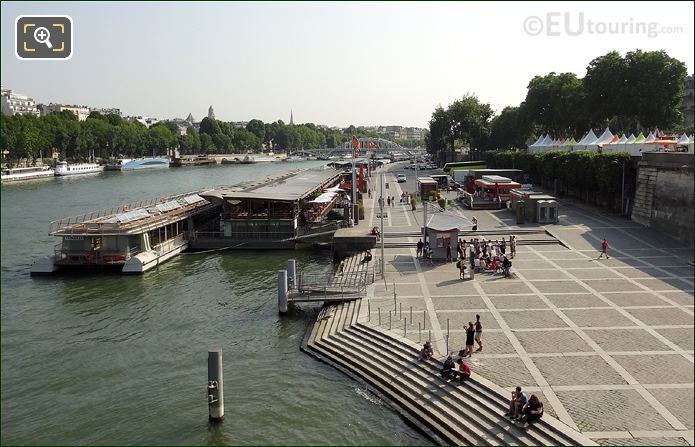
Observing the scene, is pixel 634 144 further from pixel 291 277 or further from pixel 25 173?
pixel 25 173

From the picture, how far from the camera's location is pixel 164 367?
25.0m

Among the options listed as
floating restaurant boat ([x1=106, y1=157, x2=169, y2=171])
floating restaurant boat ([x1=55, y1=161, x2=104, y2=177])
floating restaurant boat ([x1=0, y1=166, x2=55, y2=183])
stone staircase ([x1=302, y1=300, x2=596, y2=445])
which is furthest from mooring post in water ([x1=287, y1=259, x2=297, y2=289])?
floating restaurant boat ([x1=106, y1=157, x2=169, y2=171])

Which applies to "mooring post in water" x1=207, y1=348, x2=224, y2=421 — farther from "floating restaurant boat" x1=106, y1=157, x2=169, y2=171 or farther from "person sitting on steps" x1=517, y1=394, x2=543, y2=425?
"floating restaurant boat" x1=106, y1=157, x2=169, y2=171

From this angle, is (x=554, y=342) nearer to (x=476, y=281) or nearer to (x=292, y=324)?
(x=476, y=281)

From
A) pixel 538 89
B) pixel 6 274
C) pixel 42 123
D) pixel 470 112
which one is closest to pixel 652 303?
pixel 6 274

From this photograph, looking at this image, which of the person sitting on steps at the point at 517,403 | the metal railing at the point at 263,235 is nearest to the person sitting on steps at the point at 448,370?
the person sitting on steps at the point at 517,403

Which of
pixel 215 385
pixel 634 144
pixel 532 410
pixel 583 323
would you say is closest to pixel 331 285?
pixel 215 385

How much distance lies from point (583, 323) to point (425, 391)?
9442 mm

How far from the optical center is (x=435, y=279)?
34.2 m

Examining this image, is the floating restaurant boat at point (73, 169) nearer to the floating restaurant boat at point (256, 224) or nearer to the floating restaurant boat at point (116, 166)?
the floating restaurant boat at point (116, 166)

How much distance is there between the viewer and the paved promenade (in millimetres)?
18203

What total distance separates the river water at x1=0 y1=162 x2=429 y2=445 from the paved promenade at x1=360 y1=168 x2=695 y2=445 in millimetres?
4892

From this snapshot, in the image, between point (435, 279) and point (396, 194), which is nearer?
point (435, 279)

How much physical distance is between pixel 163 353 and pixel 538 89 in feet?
305
